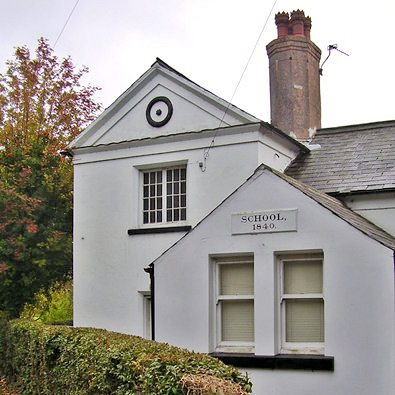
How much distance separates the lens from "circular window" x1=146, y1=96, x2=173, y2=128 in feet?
56.4

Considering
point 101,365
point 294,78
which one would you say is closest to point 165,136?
point 294,78

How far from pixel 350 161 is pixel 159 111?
188 inches

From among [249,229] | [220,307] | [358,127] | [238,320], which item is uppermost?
[358,127]

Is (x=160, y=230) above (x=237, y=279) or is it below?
above

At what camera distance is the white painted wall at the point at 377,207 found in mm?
13672

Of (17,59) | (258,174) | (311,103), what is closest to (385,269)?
(258,174)

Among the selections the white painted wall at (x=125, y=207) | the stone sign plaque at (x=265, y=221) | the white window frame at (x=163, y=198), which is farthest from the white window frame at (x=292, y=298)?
the white window frame at (x=163, y=198)

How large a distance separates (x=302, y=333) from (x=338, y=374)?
99cm

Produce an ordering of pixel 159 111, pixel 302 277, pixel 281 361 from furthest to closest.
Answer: pixel 159 111 < pixel 302 277 < pixel 281 361

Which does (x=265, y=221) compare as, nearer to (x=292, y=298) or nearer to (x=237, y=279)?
(x=237, y=279)

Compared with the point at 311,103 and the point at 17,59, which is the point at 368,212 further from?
the point at 17,59

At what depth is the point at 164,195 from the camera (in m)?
17.2

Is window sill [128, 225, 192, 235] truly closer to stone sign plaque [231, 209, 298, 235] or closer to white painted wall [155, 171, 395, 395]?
white painted wall [155, 171, 395, 395]

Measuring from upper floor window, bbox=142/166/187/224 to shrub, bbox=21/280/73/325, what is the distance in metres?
6.40
